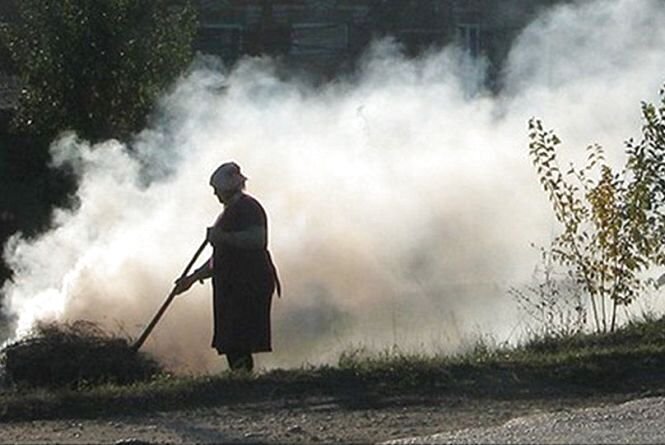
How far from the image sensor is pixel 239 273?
1417 centimetres

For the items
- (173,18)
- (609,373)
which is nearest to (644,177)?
(609,373)

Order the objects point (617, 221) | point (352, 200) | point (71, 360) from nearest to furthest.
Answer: point (71, 360), point (617, 221), point (352, 200)

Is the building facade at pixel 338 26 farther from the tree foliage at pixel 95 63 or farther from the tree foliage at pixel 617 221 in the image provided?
the tree foliage at pixel 617 221

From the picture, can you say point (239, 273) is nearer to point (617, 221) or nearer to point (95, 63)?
point (617, 221)

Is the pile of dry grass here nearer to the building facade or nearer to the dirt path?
the dirt path

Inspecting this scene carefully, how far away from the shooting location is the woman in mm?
14078

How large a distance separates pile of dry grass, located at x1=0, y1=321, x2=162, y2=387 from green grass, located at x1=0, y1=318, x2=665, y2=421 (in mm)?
481

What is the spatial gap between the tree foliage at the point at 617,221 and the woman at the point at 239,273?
367 cm

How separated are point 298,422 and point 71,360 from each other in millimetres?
2818

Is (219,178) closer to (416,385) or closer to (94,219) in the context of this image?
(416,385)

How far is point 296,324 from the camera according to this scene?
58.2 ft

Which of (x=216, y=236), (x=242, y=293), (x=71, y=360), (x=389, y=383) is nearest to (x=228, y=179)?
(x=216, y=236)

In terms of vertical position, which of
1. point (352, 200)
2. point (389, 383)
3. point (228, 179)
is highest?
point (352, 200)

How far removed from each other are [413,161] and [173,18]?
5.21 metres
